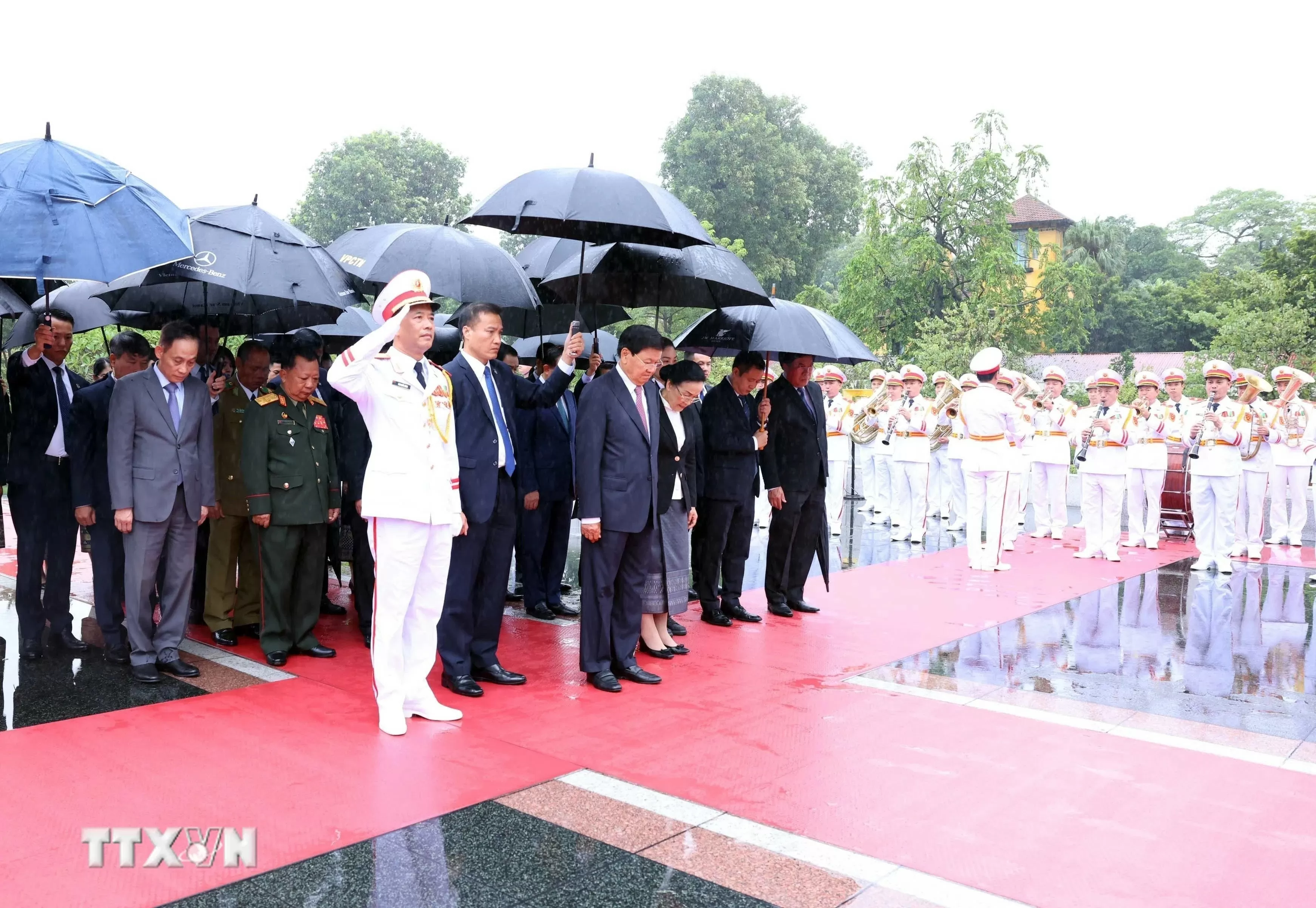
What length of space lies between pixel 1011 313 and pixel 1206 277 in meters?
15.0

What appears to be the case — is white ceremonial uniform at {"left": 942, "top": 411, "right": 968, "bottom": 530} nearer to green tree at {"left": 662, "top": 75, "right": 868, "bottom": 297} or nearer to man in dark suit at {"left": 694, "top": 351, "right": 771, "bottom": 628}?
man in dark suit at {"left": 694, "top": 351, "right": 771, "bottom": 628}

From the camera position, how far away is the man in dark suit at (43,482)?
5816mm

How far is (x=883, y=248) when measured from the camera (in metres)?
32.2

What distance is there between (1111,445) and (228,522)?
886cm

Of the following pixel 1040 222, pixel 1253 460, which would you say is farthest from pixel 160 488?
pixel 1040 222

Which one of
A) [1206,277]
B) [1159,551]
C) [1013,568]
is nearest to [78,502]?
[1013,568]

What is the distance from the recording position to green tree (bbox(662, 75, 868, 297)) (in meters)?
42.6

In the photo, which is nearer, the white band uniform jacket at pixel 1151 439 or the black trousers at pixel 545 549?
the black trousers at pixel 545 549

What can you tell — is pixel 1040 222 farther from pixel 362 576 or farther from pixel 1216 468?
pixel 362 576

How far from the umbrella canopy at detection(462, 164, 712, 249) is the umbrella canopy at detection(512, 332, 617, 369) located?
2.80 m

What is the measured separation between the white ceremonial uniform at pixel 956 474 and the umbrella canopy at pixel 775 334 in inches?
204

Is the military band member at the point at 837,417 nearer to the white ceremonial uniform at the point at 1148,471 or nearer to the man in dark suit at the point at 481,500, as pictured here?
the white ceremonial uniform at the point at 1148,471

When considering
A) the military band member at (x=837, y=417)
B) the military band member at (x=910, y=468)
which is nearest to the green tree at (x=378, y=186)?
the military band member at (x=837, y=417)

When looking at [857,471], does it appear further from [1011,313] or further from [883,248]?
[883,248]
